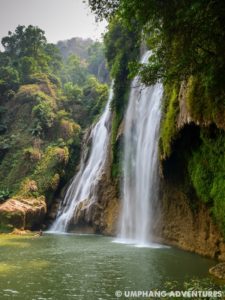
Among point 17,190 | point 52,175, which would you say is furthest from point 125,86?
point 17,190

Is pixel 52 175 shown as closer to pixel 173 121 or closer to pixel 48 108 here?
pixel 48 108

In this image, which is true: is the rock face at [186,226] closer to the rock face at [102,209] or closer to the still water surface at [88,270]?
the still water surface at [88,270]

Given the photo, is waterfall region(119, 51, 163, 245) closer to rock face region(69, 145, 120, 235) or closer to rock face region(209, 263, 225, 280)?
rock face region(69, 145, 120, 235)

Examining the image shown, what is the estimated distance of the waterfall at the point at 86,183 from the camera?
27859mm

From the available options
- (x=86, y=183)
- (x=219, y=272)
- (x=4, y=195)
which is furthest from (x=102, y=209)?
(x=219, y=272)

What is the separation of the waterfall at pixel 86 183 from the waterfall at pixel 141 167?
3.87 m

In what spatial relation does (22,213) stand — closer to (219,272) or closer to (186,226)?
(186,226)

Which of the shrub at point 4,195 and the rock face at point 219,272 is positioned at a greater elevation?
the shrub at point 4,195

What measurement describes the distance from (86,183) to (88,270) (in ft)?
58.0

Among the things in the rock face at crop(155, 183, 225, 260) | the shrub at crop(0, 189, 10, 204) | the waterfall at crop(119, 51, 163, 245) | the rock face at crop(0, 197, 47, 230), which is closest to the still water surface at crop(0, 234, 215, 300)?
the rock face at crop(155, 183, 225, 260)

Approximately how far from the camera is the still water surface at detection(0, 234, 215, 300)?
9391mm

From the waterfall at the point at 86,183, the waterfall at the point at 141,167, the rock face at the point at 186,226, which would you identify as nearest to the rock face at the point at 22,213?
the waterfall at the point at 86,183

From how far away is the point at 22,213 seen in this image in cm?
2816

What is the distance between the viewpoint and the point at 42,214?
30.1 m
